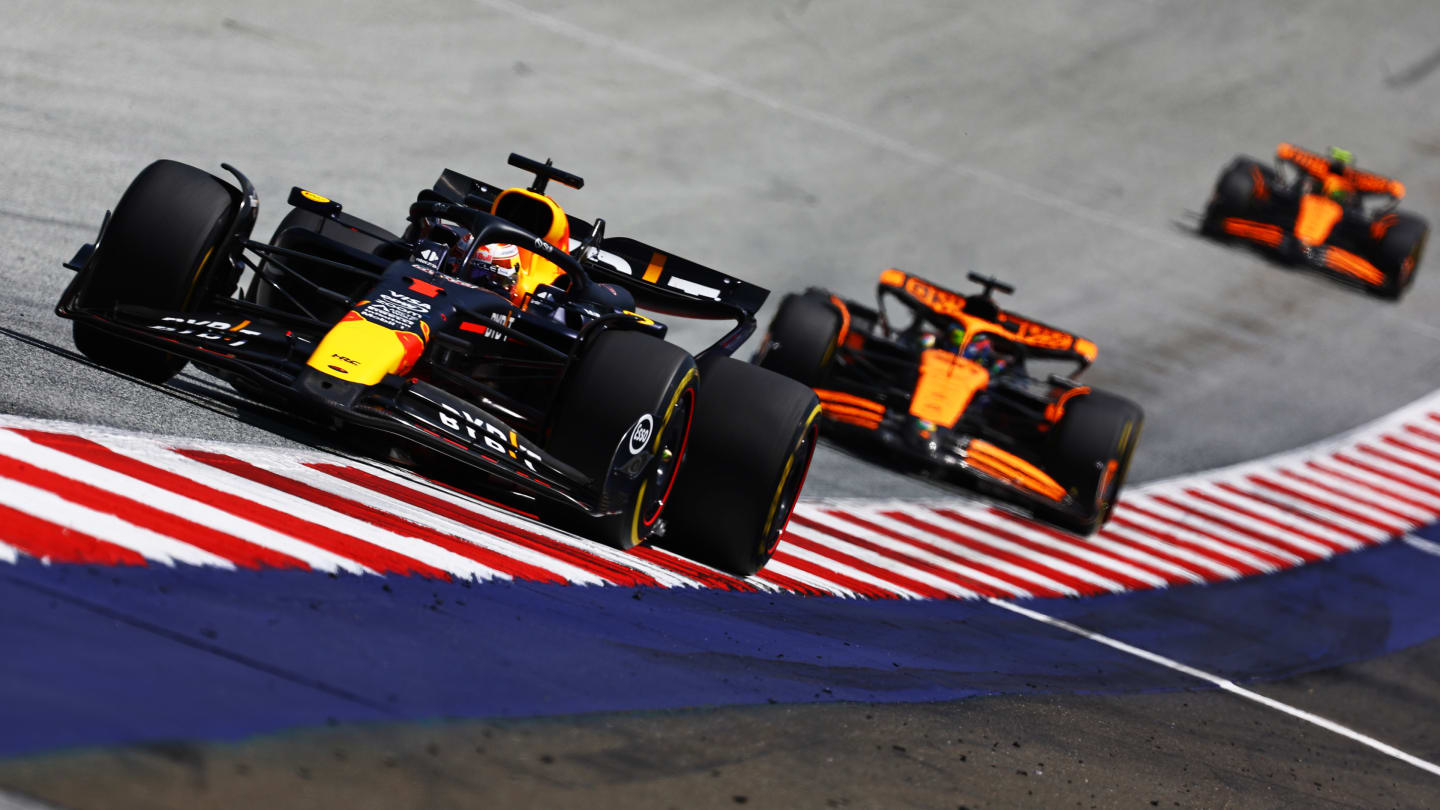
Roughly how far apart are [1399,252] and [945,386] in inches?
478

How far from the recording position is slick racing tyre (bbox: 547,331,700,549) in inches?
284

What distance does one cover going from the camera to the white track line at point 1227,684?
896cm

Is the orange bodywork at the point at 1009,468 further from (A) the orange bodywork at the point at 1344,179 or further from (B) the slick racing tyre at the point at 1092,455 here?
(A) the orange bodywork at the point at 1344,179

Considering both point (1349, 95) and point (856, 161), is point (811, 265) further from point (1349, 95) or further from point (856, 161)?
point (1349, 95)

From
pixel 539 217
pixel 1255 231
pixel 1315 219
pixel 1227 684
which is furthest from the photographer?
pixel 1255 231

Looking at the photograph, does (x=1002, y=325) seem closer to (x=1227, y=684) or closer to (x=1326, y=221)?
(x=1227, y=684)

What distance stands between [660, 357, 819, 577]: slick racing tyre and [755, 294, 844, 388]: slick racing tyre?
12.6 feet

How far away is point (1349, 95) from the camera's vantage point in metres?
31.1

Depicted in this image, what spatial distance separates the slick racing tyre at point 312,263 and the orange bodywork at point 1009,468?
442 centimetres

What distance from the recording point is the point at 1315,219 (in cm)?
2200

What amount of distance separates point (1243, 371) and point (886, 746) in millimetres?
13244

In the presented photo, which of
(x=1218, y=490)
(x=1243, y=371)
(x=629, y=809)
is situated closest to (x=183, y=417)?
(x=629, y=809)

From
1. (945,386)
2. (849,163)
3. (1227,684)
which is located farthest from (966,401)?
(849,163)

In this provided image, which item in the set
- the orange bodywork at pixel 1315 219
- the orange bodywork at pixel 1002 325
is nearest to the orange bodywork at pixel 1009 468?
the orange bodywork at pixel 1002 325
